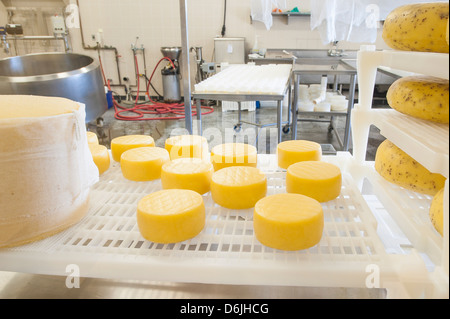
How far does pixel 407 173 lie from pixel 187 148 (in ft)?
2.15

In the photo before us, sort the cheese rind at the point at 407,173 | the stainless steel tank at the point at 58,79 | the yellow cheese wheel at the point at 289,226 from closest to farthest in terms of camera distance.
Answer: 1. the yellow cheese wheel at the point at 289,226
2. the cheese rind at the point at 407,173
3. the stainless steel tank at the point at 58,79

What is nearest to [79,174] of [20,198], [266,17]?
[20,198]

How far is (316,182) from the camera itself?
783 millimetres

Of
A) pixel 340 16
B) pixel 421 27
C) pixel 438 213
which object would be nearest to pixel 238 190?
pixel 438 213

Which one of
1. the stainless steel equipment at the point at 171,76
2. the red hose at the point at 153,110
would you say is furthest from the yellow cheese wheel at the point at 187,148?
the stainless steel equipment at the point at 171,76

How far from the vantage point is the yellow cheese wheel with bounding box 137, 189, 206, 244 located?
649mm

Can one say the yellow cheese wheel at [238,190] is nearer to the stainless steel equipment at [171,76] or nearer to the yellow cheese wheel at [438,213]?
the yellow cheese wheel at [438,213]

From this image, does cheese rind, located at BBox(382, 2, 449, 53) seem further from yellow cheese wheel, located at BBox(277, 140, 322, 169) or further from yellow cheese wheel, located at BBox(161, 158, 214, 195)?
yellow cheese wheel, located at BBox(161, 158, 214, 195)

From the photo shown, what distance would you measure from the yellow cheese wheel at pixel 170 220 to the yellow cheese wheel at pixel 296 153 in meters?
0.40

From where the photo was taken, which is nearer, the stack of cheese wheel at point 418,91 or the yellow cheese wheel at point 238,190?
the stack of cheese wheel at point 418,91

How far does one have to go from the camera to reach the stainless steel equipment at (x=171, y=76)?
4.77 m

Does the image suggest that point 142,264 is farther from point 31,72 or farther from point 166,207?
point 31,72

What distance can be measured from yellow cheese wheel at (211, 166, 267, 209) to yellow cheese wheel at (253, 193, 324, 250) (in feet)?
0.35

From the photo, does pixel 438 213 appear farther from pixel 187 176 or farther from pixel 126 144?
pixel 126 144
